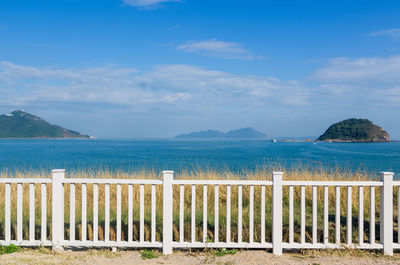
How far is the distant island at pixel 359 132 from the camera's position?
158 m

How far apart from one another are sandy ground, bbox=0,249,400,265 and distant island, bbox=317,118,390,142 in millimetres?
167696

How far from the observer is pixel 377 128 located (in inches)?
6309

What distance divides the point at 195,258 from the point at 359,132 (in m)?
171

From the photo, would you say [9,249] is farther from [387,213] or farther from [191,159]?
[191,159]

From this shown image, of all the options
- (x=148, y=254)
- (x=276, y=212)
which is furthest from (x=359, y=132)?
(x=148, y=254)

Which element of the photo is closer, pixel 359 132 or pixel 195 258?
pixel 195 258

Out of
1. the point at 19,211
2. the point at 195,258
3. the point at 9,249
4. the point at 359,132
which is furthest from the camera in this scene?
the point at 359,132

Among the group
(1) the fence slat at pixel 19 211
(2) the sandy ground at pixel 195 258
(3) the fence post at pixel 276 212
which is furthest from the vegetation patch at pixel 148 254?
(1) the fence slat at pixel 19 211

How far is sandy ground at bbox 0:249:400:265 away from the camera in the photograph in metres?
4.76

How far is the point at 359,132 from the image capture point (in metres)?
159

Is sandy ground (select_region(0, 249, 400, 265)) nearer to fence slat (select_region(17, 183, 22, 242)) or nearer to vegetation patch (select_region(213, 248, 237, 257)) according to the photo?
vegetation patch (select_region(213, 248, 237, 257))

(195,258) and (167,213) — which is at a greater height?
(167,213)

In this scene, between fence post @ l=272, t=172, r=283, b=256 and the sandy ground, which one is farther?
fence post @ l=272, t=172, r=283, b=256

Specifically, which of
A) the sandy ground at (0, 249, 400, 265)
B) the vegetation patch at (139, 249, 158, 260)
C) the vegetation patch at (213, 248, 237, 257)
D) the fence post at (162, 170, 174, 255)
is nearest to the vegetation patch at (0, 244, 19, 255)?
the sandy ground at (0, 249, 400, 265)
